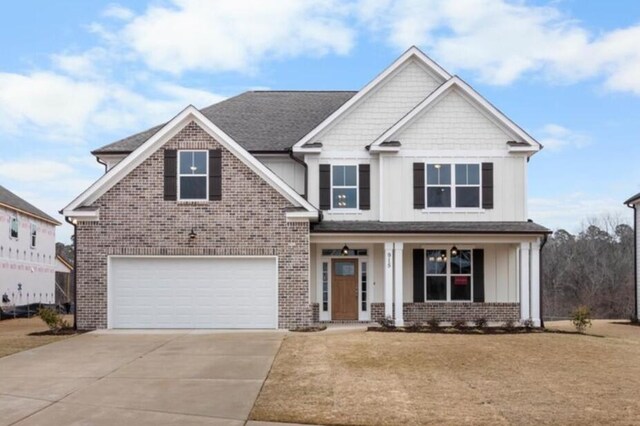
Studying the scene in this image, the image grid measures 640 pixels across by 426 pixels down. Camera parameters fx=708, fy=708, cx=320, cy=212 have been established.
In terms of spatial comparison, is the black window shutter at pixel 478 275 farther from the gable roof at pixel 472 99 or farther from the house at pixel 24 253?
the house at pixel 24 253

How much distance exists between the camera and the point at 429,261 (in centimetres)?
2247

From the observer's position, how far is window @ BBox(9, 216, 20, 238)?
3186 centimetres

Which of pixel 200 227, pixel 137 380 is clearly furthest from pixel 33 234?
pixel 137 380

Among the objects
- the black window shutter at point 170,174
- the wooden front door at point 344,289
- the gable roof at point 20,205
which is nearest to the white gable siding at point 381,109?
the wooden front door at point 344,289

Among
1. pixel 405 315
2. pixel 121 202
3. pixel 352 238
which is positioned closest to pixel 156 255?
pixel 121 202

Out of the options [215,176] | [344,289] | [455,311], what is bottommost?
[455,311]

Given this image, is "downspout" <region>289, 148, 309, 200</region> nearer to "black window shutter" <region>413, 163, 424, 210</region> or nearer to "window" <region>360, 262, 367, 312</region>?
"window" <region>360, 262, 367, 312</region>

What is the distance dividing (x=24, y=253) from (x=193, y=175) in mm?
17400

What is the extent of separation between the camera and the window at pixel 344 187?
22.2 meters

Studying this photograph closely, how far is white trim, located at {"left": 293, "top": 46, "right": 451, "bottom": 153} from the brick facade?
264 cm

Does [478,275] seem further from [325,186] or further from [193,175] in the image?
[193,175]

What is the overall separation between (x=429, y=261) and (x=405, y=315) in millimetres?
1883

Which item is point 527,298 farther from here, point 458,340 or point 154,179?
point 154,179

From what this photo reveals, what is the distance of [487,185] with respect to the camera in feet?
72.2
